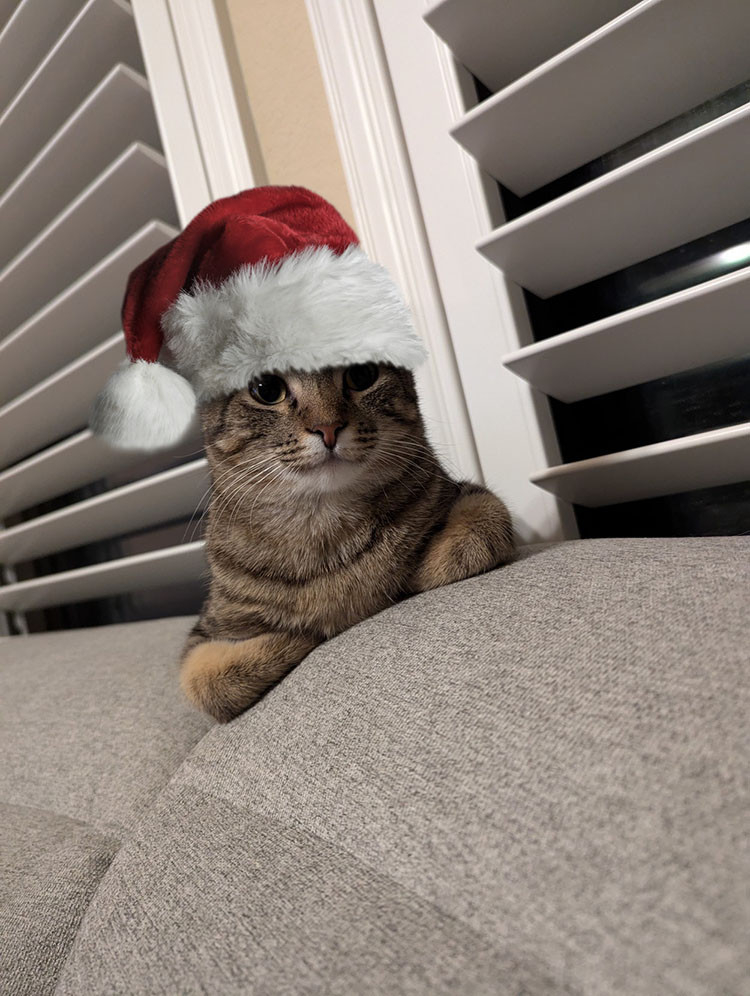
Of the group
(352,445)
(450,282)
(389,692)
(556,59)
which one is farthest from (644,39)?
(389,692)

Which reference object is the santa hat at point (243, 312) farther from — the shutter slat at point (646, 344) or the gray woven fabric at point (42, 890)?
→ the gray woven fabric at point (42, 890)

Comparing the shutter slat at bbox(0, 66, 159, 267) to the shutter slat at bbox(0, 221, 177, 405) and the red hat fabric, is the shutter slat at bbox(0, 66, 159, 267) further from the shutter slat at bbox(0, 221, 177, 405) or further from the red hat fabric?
the red hat fabric

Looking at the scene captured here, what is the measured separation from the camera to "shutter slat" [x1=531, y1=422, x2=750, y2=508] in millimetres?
706

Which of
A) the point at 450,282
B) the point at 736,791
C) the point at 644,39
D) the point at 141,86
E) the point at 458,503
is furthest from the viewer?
the point at 141,86

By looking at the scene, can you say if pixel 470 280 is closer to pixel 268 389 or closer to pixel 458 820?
pixel 268 389

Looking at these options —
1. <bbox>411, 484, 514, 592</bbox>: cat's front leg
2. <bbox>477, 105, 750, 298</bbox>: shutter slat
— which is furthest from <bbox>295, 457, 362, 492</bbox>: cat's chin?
<bbox>477, 105, 750, 298</bbox>: shutter slat

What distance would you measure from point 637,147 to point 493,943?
909 mm

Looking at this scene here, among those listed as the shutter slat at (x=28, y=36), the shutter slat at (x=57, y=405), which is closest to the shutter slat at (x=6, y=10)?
the shutter slat at (x=28, y=36)

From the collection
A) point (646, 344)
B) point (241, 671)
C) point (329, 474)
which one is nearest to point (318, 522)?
point (329, 474)

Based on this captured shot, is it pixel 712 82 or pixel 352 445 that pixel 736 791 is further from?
pixel 712 82

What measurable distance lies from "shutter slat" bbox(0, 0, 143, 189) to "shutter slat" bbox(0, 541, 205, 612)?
913mm

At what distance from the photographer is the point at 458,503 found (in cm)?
79

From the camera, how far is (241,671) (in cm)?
68

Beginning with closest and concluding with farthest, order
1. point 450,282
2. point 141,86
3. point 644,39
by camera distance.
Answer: point 644,39, point 450,282, point 141,86
